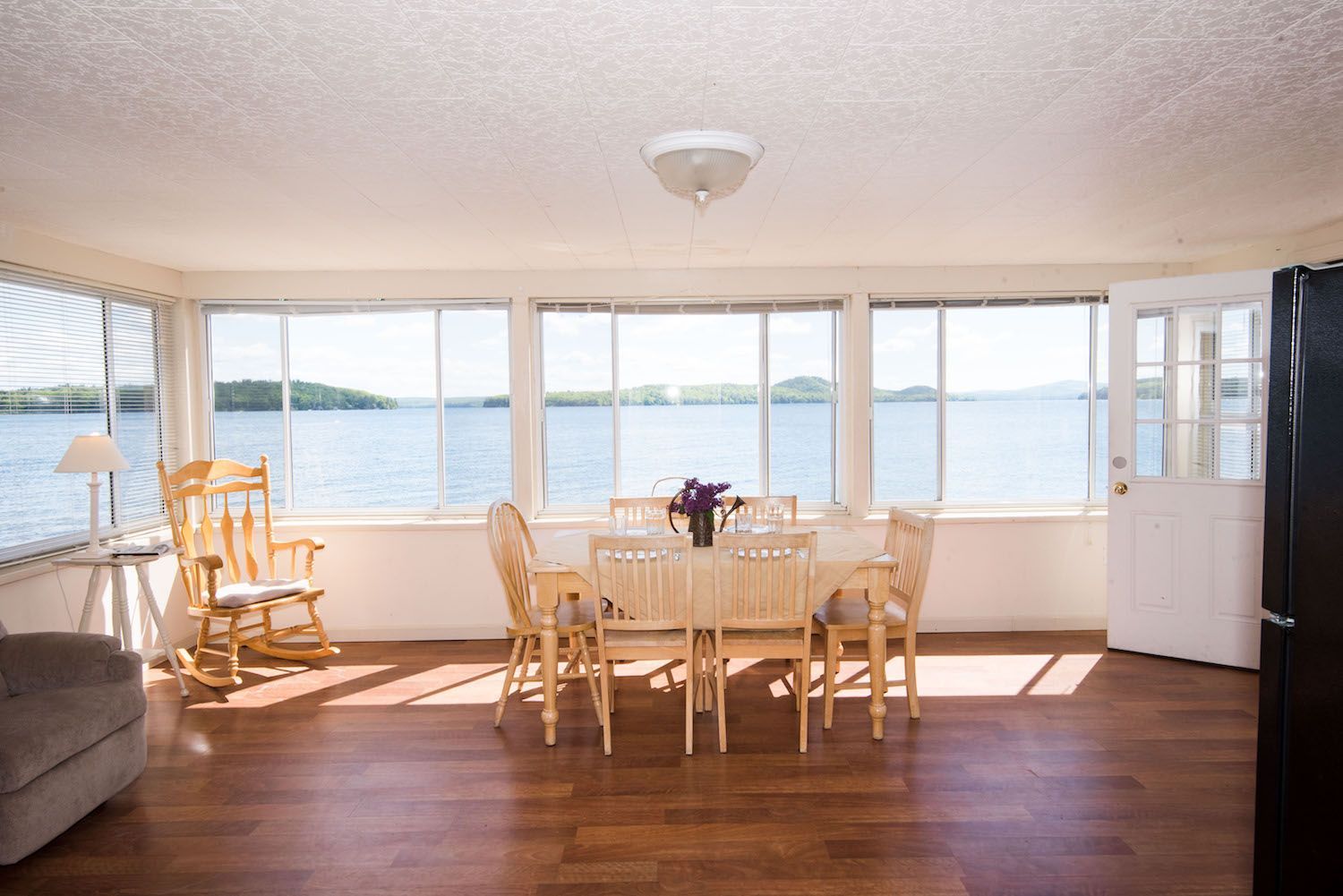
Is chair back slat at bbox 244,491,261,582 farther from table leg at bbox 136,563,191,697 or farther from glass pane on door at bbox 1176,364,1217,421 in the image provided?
glass pane on door at bbox 1176,364,1217,421

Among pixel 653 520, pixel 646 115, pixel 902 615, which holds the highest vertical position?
pixel 646 115

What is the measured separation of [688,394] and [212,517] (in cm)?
316

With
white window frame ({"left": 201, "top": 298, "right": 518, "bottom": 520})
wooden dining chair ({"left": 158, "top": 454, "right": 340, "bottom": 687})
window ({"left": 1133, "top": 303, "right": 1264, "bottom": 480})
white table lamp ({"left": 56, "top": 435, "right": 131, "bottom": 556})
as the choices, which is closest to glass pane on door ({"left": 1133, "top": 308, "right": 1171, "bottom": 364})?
window ({"left": 1133, "top": 303, "right": 1264, "bottom": 480})

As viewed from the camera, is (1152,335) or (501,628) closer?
(1152,335)

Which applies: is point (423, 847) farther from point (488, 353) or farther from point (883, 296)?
point (883, 296)

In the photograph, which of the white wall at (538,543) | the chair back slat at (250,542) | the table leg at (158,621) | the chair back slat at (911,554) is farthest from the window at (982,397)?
the table leg at (158,621)

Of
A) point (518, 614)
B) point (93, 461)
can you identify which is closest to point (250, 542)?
point (93, 461)

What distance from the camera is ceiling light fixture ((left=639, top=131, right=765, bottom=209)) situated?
246cm

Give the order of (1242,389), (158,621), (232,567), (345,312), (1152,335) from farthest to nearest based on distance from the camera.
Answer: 1. (345,312)
2. (232,567)
3. (1152,335)
4. (1242,389)
5. (158,621)

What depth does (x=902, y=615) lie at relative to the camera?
142 inches

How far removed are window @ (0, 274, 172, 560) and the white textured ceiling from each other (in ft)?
1.62

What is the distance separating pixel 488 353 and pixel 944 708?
11.2 feet

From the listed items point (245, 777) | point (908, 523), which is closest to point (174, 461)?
point (245, 777)

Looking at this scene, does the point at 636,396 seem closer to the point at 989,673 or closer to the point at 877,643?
the point at 877,643
